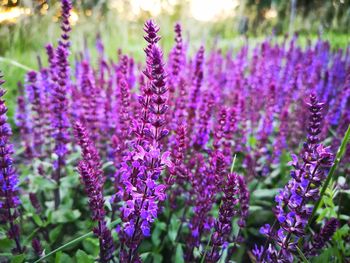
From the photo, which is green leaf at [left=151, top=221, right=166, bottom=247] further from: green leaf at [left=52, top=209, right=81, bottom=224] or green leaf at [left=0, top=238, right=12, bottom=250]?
green leaf at [left=0, top=238, right=12, bottom=250]

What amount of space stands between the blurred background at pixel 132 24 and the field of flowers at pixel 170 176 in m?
0.98

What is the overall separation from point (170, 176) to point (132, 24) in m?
13.4

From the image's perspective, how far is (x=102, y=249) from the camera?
1934 millimetres

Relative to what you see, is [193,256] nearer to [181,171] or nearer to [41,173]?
[181,171]

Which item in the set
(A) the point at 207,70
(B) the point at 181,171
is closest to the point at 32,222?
(B) the point at 181,171

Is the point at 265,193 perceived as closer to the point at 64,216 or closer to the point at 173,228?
the point at 173,228

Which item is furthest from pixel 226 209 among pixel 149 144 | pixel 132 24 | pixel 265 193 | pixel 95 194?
pixel 132 24

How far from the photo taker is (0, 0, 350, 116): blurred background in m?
5.64

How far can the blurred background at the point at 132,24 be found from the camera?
18.5 feet

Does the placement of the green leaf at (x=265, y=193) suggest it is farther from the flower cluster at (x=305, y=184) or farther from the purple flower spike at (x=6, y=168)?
the purple flower spike at (x=6, y=168)

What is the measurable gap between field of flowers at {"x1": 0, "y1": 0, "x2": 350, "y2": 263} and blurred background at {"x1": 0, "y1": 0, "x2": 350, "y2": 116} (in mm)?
981

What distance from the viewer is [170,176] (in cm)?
195

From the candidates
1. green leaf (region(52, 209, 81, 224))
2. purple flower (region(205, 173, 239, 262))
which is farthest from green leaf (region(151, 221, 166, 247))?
purple flower (region(205, 173, 239, 262))

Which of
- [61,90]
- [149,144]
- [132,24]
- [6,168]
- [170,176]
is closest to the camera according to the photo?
[149,144]
